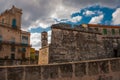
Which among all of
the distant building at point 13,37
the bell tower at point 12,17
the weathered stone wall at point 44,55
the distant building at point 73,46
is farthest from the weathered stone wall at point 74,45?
the bell tower at point 12,17

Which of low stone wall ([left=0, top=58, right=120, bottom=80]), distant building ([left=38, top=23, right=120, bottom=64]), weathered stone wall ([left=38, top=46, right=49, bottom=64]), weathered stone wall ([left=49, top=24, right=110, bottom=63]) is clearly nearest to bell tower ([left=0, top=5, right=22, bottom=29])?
weathered stone wall ([left=38, top=46, right=49, bottom=64])

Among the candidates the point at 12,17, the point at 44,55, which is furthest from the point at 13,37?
the point at 44,55

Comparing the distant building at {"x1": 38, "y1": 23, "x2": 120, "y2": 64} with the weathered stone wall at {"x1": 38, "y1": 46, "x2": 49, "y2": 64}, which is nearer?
the weathered stone wall at {"x1": 38, "y1": 46, "x2": 49, "y2": 64}

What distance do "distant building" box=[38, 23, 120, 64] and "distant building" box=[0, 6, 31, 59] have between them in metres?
17.2

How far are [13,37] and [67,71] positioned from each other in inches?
1022

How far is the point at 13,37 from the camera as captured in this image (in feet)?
110

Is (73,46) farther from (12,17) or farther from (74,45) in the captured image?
(12,17)

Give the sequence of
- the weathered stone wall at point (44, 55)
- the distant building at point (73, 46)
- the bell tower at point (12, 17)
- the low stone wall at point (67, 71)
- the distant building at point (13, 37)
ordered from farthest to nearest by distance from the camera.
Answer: the bell tower at point (12, 17)
the distant building at point (13, 37)
the distant building at point (73, 46)
the weathered stone wall at point (44, 55)
the low stone wall at point (67, 71)

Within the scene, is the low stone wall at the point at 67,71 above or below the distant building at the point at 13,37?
below

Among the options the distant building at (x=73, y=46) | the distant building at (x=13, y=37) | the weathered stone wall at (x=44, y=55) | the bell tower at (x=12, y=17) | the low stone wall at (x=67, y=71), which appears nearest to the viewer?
the low stone wall at (x=67, y=71)

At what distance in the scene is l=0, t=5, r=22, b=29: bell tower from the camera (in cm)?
3400

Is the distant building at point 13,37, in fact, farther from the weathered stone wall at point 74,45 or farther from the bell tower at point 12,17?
the weathered stone wall at point 74,45

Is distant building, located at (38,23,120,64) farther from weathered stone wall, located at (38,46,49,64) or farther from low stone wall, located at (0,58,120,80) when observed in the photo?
low stone wall, located at (0,58,120,80)

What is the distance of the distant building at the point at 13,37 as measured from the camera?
1236 inches
